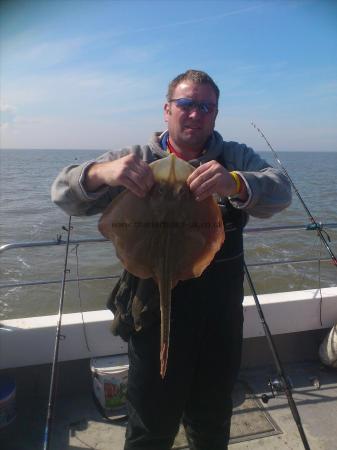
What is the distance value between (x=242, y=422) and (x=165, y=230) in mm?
2664

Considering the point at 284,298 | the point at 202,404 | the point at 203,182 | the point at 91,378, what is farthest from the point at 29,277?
the point at 203,182

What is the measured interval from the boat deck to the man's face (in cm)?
268

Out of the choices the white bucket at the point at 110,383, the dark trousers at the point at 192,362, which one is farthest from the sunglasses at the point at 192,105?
the white bucket at the point at 110,383

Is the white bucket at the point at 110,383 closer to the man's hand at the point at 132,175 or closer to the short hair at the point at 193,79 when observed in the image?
the man's hand at the point at 132,175

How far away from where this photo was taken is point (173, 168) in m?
1.93

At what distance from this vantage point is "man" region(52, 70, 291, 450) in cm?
229

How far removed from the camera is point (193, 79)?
2.29 meters

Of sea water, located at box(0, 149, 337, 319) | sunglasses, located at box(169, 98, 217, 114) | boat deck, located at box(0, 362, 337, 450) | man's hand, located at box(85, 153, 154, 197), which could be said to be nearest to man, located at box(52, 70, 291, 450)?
sunglasses, located at box(169, 98, 217, 114)

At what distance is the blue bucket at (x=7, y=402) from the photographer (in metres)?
3.56

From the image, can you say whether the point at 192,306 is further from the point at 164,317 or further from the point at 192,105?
the point at 192,105

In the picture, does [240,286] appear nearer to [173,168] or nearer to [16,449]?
[173,168]

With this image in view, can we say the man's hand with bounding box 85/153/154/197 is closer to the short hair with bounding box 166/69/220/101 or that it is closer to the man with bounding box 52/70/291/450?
the man with bounding box 52/70/291/450

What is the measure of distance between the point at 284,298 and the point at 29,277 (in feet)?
31.4

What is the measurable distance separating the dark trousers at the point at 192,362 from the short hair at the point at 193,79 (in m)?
1.09
